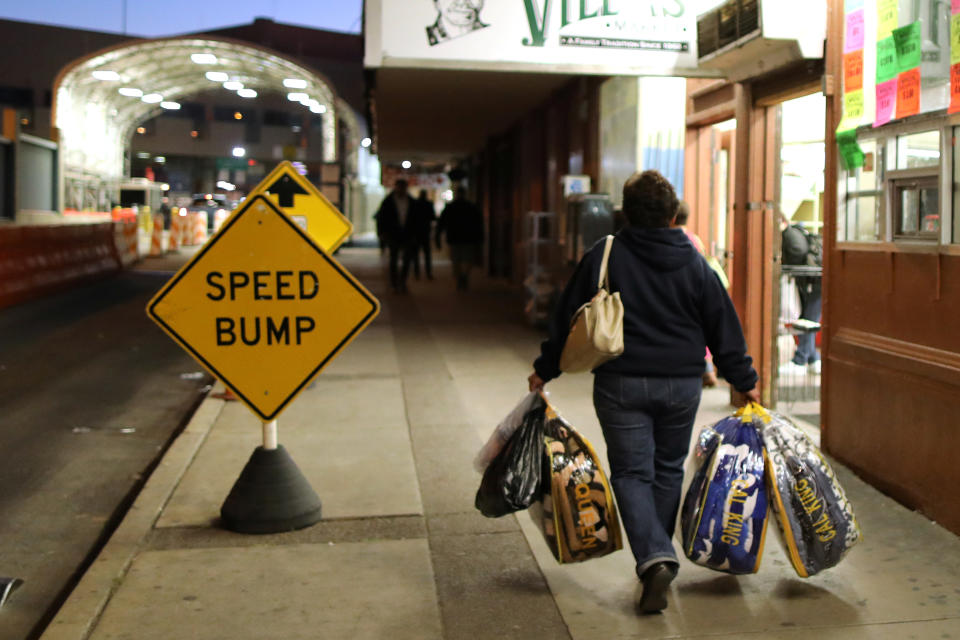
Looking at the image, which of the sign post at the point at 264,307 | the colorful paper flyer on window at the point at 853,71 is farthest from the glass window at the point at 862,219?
the sign post at the point at 264,307

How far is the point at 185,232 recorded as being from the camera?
120 feet

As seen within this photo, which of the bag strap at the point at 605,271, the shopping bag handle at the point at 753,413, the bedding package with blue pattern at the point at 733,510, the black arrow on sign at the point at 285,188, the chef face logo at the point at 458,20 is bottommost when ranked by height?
the bedding package with blue pattern at the point at 733,510

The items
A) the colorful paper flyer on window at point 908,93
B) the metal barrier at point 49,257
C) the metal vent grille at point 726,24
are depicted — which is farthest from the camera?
the metal barrier at point 49,257

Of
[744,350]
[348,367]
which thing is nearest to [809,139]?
[348,367]

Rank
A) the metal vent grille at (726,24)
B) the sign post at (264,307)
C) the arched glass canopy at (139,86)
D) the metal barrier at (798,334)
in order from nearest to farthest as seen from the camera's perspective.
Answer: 1. the sign post at (264,307)
2. the metal vent grille at (726,24)
3. the metal barrier at (798,334)
4. the arched glass canopy at (139,86)

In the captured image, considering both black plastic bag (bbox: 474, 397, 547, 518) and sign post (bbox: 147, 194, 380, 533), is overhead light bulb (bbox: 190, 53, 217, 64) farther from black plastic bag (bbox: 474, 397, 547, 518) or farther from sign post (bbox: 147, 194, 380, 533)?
black plastic bag (bbox: 474, 397, 547, 518)

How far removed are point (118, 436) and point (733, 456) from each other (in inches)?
205

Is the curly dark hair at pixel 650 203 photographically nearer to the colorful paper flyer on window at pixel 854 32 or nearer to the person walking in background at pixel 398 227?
the colorful paper flyer on window at pixel 854 32

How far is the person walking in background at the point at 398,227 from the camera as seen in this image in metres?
18.9

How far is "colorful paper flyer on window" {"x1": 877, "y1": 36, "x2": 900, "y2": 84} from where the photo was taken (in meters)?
5.48

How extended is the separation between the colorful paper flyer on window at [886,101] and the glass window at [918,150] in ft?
0.44

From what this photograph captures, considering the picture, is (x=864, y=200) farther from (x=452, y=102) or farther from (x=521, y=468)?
(x=452, y=102)

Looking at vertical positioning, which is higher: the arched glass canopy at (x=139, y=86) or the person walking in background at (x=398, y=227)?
the arched glass canopy at (x=139, y=86)

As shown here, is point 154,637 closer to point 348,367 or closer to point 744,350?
point 744,350
